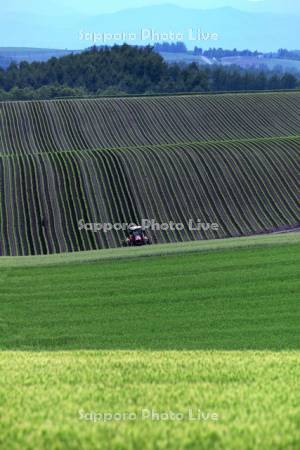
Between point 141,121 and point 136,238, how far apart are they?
36.1m

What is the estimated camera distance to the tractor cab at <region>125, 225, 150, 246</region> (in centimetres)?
3953

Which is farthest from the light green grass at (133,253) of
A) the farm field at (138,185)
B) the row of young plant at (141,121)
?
the row of young plant at (141,121)

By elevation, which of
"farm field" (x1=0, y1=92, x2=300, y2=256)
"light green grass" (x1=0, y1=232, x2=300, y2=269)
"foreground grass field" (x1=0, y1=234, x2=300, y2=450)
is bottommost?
"farm field" (x1=0, y1=92, x2=300, y2=256)

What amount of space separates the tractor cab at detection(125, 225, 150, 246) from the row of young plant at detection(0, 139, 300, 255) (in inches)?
27.8

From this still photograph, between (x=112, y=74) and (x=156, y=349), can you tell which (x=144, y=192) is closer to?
(x=156, y=349)

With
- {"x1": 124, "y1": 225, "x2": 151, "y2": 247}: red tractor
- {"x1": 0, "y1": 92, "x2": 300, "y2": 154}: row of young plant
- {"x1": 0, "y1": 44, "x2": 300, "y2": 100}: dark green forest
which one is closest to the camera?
{"x1": 124, "y1": 225, "x2": 151, "y2": 247}: red tractor

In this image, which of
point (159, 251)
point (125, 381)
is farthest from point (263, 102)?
point (125, 381)

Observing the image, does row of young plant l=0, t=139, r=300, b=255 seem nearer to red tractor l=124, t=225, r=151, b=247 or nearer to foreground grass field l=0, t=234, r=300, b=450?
red tractor l=124, t=225, r=151, b=247

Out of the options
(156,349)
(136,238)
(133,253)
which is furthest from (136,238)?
(156,349)

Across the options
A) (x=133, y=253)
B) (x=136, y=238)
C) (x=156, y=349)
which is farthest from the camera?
(x=136, y=238)

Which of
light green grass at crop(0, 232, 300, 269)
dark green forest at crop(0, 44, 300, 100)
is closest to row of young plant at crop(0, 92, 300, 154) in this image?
light green grass at crop(0, 232, 300, 269)

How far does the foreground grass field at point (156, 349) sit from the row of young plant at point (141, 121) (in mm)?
38927

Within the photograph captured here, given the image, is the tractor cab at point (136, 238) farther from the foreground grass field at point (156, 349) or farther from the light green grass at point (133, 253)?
the foreground grass field at point (156, 349)

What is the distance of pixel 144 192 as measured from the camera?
48156 mm
